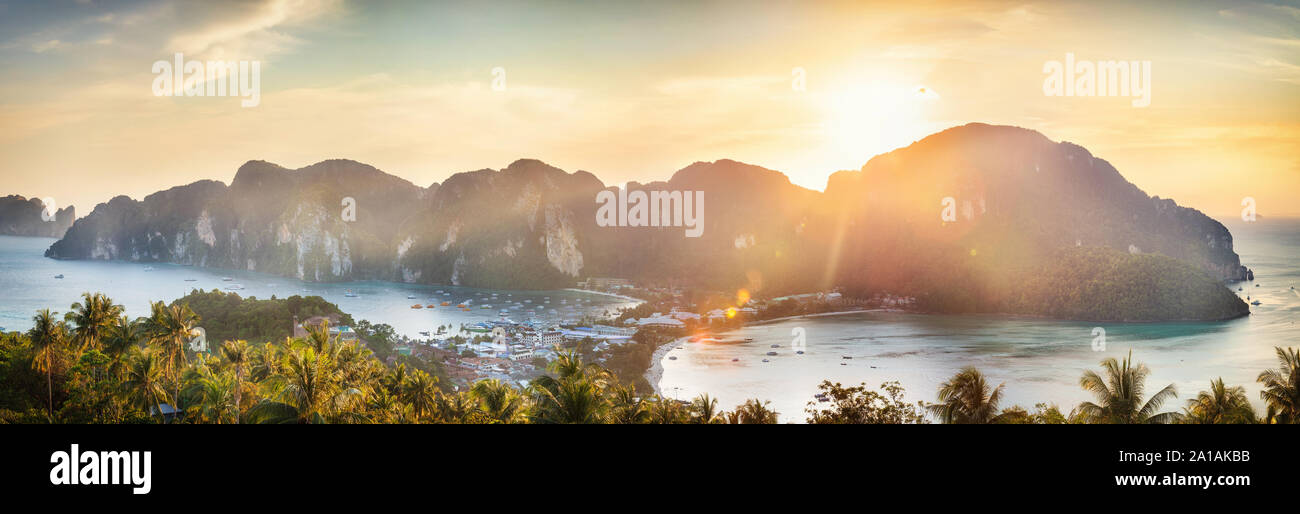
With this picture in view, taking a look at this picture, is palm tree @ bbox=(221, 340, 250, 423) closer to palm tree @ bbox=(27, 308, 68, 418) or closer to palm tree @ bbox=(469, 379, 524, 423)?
palm tree @ bbox=(27, 308, 68, 418)

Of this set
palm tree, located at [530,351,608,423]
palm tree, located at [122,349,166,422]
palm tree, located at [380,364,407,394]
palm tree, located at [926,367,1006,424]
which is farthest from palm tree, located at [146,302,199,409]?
palm tree, located at [926,367,1006,424]

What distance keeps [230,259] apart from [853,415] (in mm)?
66585

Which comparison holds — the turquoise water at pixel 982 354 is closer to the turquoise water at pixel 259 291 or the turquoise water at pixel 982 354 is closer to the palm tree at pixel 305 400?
the palm tree at pixel 305 400

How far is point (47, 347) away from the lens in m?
7.55

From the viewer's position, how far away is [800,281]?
47906mm

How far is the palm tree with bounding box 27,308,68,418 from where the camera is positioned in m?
7.46

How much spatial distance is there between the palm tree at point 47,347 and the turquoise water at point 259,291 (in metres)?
15.2

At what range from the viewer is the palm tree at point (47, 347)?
24.5ft

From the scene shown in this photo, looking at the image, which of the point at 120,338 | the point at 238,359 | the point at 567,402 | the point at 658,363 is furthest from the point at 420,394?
the point at 658,363

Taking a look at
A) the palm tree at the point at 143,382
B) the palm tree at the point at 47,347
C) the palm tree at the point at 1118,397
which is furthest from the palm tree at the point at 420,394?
the palm tree at the point at 1118,397

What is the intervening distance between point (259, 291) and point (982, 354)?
42.0 meters

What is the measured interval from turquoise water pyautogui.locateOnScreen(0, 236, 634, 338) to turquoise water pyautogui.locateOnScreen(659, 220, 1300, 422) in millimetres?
14003
